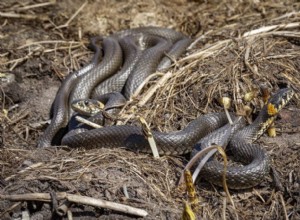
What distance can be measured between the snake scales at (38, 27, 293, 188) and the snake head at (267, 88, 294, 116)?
0.05 ft

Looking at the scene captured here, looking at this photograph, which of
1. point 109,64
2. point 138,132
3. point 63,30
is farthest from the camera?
point 63,30

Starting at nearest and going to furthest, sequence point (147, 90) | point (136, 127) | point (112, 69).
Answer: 1. point (136, 127)
2. point (147, 90)
3. point (112, 69)

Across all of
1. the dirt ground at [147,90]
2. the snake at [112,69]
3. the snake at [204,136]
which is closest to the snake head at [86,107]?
the snake at [112,69]

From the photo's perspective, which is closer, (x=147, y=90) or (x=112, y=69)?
(x=147, y=90)

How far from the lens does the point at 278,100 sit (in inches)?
319

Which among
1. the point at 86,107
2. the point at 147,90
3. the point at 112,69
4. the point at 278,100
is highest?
the point at 278,100

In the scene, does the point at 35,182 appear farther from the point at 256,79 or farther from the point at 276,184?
the point at 256,79

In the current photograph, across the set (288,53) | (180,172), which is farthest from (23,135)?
(288,53)

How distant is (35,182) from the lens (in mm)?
6840

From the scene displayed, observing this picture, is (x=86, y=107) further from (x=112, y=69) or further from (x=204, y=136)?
(x=204, y=136)

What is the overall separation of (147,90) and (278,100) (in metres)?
2.12

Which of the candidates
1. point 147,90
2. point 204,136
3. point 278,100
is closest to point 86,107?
point 147,90

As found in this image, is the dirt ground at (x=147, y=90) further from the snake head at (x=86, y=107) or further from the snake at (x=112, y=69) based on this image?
the snake head at (x=86, y=107)

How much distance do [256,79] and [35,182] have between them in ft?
12.4
